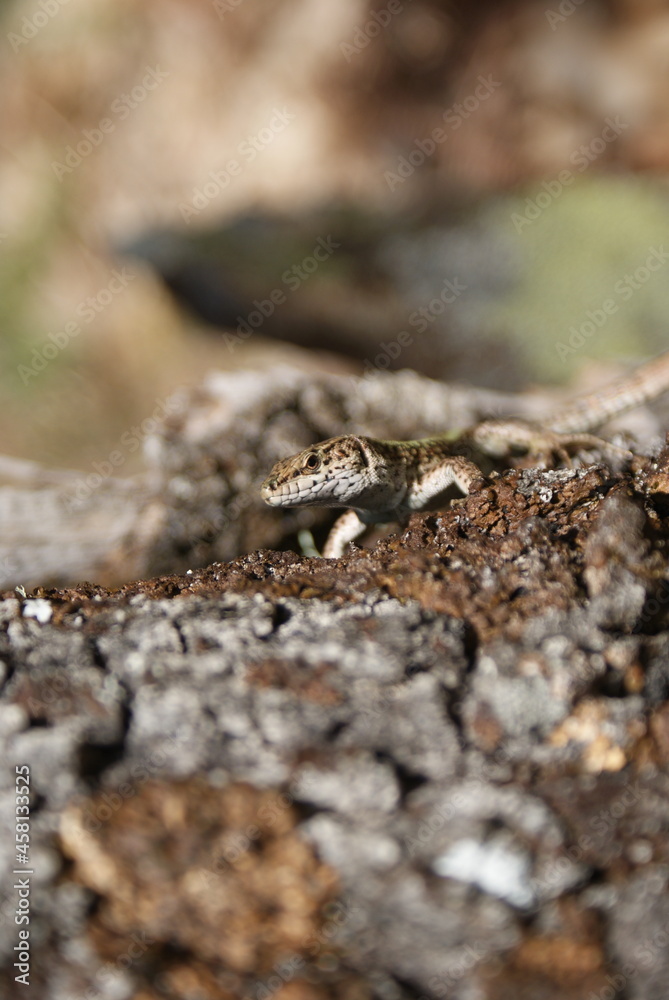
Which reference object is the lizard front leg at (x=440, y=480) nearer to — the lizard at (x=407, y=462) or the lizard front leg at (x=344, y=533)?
the lizard at (x=407, y=462)

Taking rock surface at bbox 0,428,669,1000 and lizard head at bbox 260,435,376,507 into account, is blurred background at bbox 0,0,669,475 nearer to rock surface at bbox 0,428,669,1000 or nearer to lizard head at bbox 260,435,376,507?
lizard head at bbox 260,435,376,507

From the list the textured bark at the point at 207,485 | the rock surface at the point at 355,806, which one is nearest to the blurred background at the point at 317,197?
the textured bark at the point at 207,485

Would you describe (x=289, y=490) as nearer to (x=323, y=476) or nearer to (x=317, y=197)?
(x=323, y=476)

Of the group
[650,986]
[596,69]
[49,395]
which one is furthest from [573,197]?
[650,986]

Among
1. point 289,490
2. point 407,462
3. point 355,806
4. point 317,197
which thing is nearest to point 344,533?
point 407,462

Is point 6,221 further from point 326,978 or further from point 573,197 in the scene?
point 326,978

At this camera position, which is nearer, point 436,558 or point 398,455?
point 436,558
